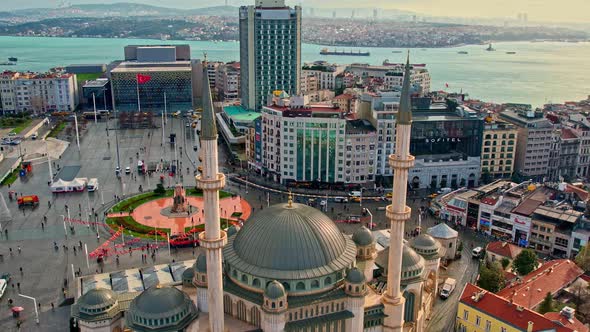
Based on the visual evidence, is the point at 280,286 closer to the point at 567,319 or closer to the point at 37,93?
the point at 567,319

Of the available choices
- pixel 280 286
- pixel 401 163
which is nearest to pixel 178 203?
pixel 280 286

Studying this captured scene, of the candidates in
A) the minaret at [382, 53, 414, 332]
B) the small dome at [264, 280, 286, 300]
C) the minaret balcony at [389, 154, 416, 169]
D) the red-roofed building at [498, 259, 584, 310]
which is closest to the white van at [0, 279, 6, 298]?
the small dome at [264, 280, 286, 300]

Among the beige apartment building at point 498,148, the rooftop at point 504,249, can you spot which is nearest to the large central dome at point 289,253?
the rooftop at point 504,249

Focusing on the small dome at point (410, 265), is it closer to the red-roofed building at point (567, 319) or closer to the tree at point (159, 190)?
the red-roofed building at point (567, 319)

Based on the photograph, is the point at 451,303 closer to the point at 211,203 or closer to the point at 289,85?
the point at 211,203

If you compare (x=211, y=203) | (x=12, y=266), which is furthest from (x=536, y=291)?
(x=12, y=266)
